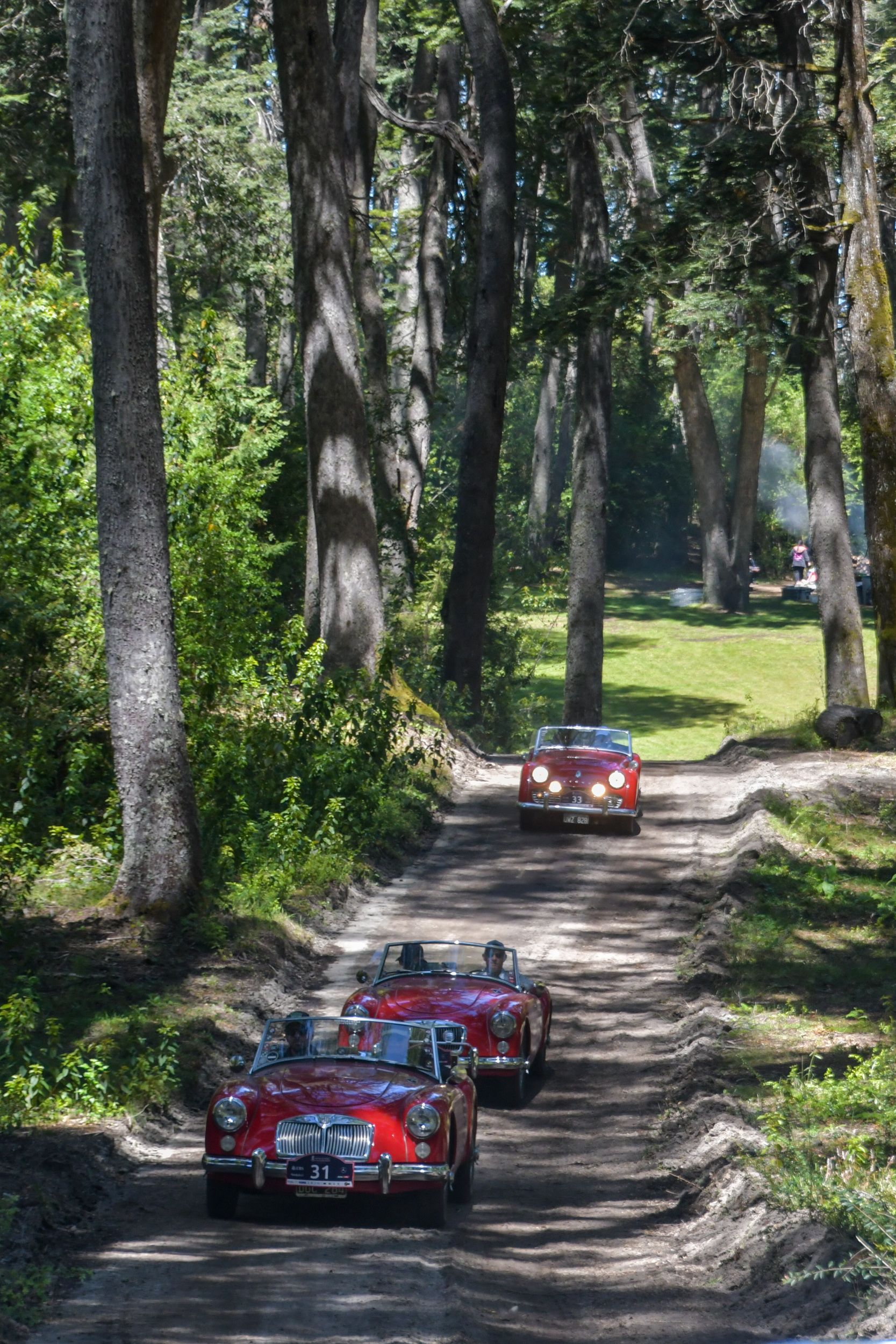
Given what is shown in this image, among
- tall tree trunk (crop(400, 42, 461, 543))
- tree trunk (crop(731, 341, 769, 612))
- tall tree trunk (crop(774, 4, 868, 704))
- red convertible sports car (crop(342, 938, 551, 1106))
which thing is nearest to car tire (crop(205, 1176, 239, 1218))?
red convertible sports car (crop(342, 938, 551, 1106))

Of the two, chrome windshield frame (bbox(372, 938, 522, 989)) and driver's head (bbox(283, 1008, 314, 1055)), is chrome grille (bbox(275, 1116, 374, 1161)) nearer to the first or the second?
driver's head (bbox(283, 1008, 314, 1055))

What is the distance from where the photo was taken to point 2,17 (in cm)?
3098

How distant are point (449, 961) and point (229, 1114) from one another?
414 cm

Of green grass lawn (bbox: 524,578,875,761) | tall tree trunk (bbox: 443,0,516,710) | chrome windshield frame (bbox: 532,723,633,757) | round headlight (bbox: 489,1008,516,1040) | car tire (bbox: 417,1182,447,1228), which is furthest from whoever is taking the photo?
green grass lawn (bbox: 524,578,875,761)

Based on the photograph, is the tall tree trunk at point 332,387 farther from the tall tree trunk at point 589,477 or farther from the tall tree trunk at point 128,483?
the tall tree trunk at point 128,483

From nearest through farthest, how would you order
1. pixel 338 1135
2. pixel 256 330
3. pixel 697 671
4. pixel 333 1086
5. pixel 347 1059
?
pixel 338 1135, pixel 333 1086, pixel 347 1059, pixel 256 330, pixel 697 671

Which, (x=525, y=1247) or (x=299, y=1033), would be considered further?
(x=299, y=1033)

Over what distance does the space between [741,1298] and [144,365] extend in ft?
33.5

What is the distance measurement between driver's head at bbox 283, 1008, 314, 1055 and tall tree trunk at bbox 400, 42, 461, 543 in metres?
26.3

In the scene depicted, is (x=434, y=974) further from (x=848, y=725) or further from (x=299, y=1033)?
(x=848, y=725)

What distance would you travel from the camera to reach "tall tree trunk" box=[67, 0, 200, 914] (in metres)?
14.4

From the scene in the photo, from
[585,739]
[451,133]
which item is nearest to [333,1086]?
[585,739]

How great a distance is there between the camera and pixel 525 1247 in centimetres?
845

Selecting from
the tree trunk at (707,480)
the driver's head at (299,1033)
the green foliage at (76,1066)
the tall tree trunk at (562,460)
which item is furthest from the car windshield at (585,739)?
the tall tree trunk at (562,460)
